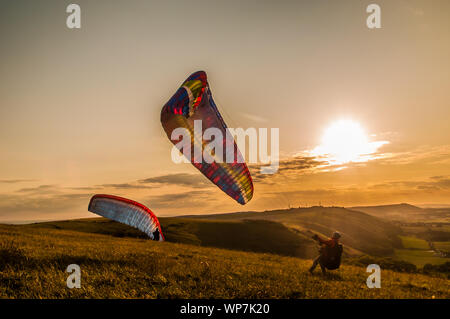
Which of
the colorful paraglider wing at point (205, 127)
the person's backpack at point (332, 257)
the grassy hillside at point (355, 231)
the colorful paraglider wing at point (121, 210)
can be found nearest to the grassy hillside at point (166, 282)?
the person's backpack at point (332, 257)

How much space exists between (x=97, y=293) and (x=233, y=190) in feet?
30.5

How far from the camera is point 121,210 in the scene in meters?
25.4

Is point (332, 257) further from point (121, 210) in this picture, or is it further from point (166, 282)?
point (121, 210)

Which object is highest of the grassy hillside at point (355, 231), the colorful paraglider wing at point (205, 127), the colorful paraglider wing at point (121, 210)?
the colorful paraglider wing at point (205, 127)

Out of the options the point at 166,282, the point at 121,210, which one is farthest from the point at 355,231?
the point at 166,282

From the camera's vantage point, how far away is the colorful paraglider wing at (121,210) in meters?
25.1

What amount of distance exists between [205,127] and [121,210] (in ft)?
44.9

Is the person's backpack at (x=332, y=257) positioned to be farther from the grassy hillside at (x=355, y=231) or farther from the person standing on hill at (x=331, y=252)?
the grassy hillside at (x=355, y=231)

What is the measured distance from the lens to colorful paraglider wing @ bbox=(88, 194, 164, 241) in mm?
25141

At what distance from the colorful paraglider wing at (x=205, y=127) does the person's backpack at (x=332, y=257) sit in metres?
5.55

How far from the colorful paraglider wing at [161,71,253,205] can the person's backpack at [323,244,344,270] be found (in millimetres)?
5551

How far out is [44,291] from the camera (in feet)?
27.3
